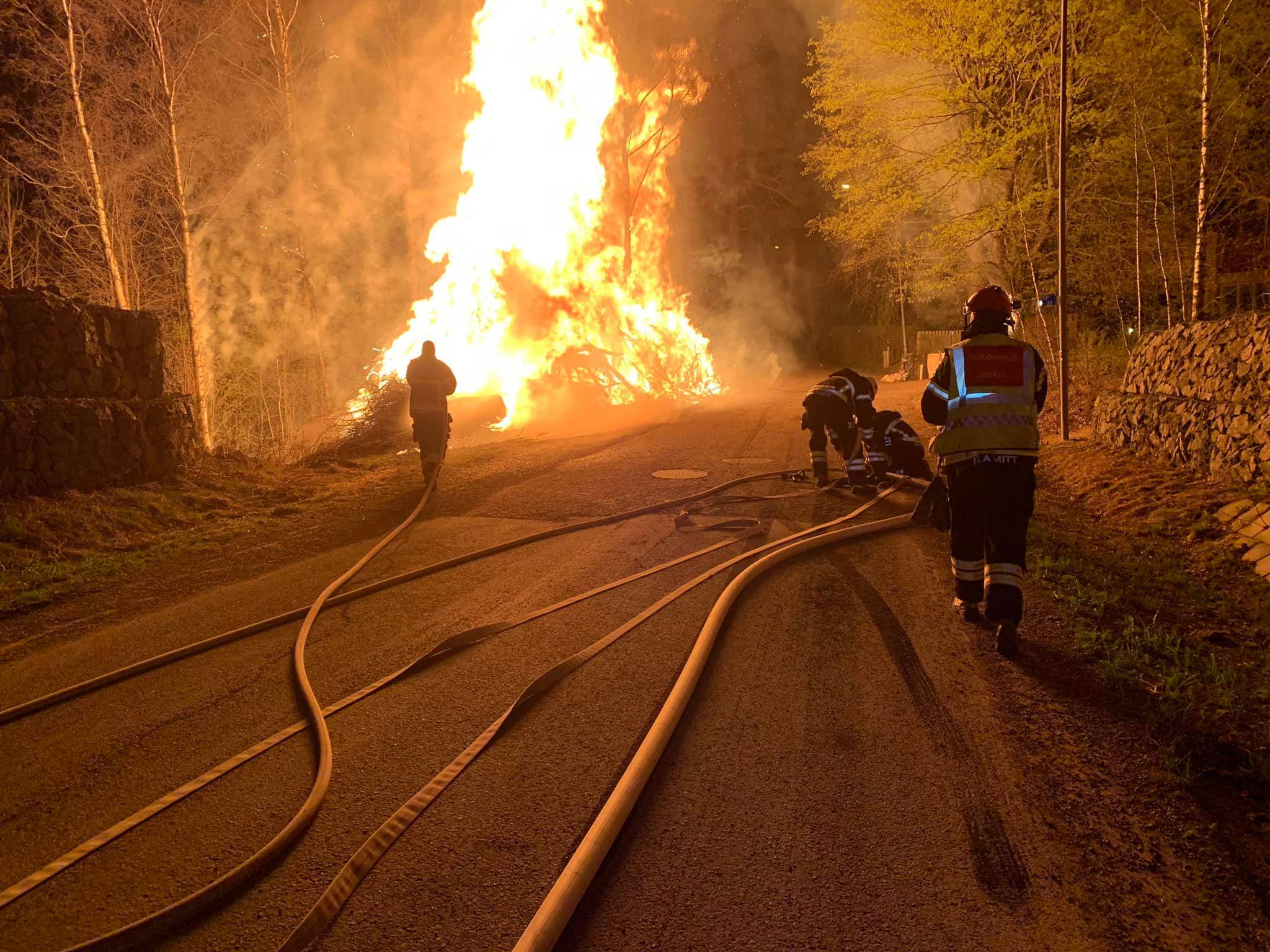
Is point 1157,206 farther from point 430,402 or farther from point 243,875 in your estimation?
point 243,875

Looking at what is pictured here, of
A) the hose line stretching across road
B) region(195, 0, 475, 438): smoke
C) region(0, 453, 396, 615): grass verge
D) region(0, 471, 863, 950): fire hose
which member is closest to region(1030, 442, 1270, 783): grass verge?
region(0, 471, 863, 950): fire hose

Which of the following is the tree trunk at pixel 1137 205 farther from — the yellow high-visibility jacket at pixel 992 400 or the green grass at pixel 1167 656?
the yellow high-visibility jacket at pixel 992 400

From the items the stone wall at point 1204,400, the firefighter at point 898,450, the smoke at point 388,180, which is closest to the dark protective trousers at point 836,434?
the firefighter at point 898,450

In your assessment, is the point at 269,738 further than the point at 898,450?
No

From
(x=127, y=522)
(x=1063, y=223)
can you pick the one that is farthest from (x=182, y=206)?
(x=1063, y=223)

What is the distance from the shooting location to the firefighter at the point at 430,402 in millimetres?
10570

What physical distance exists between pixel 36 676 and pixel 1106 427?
491 inches

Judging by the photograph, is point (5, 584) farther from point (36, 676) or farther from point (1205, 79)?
point (1205, 79)

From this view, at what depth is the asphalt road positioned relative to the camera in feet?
7.76

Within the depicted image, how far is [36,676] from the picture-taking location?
4445 millimetres

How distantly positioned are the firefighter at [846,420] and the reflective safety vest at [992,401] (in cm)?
417

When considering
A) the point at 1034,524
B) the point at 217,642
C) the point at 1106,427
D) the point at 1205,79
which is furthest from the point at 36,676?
the point at 1205,79

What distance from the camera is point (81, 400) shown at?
8.58 metres

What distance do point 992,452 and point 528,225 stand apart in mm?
15719
